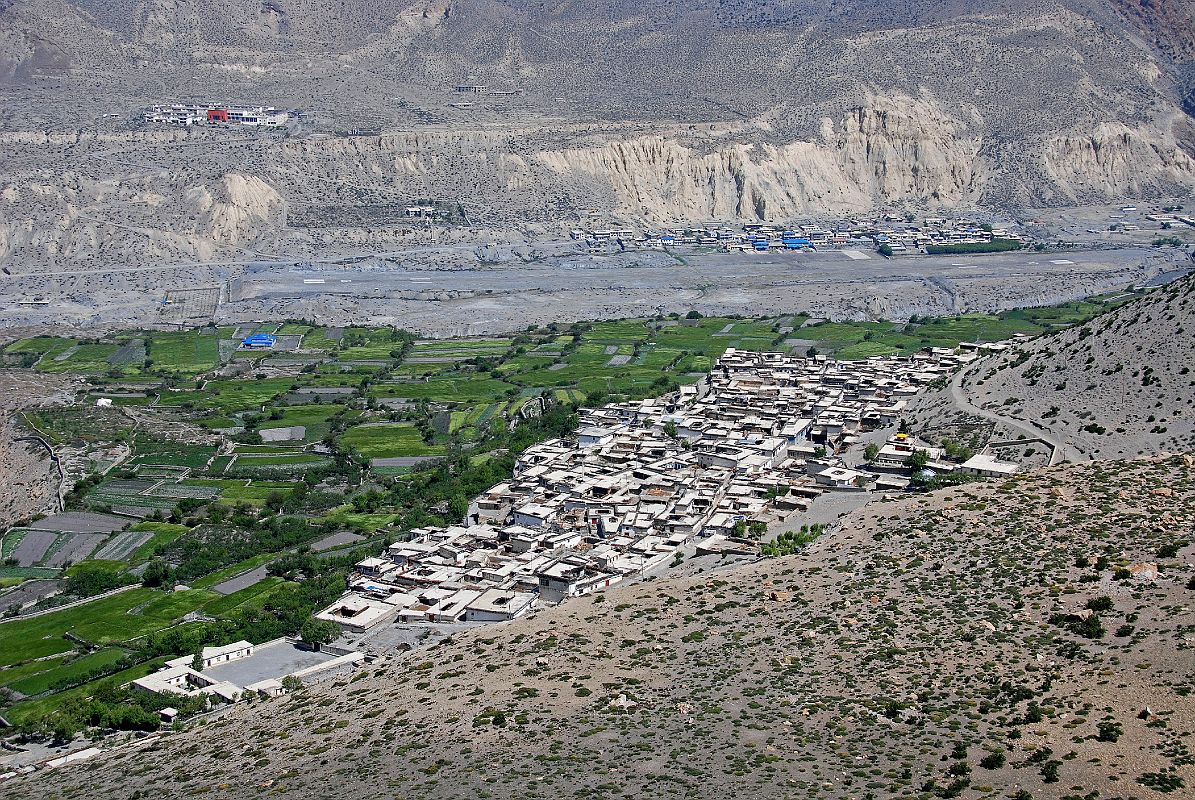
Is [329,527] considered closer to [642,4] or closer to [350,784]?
[350,784]

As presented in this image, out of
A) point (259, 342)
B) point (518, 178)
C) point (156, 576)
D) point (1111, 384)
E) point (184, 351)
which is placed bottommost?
point (156, 576)

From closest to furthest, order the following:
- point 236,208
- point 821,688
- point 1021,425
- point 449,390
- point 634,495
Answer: point 821,688
point 1021,425
point 634,495
point 449,390
point 236,208

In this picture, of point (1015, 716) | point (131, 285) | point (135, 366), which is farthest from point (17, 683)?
point (131, 285)

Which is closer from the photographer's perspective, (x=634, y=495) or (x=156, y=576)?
(x=156, y=576)

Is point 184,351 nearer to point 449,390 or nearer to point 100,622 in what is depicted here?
point 449,390

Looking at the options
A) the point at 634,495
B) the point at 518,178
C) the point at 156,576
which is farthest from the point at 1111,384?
the point at 518,178

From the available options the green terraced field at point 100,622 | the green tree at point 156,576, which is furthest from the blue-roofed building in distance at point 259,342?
the green terraced field at point 100,622

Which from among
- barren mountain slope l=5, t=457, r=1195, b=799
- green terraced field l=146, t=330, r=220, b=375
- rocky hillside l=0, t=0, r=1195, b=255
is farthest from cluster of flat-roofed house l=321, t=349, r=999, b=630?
rocky hillside l=0, t=0, r=1195, b=255

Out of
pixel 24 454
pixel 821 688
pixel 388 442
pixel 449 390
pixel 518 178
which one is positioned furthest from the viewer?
pixel 518 178
